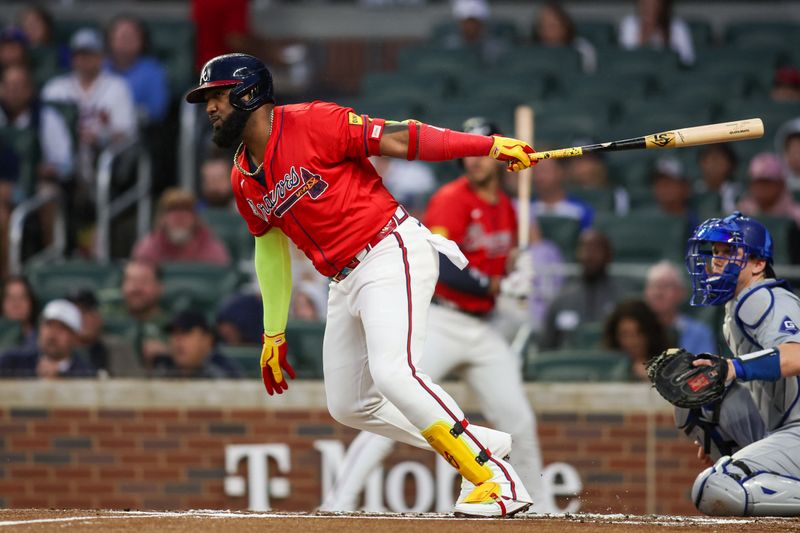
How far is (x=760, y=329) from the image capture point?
5.38 metres

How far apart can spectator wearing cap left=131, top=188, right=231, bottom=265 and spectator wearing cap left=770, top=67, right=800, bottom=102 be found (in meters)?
4.48

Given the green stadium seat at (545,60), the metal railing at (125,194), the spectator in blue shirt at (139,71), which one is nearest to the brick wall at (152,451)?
the metal railing at (125,194)

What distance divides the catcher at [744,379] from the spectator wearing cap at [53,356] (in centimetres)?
380

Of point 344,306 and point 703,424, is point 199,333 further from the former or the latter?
point 703,424

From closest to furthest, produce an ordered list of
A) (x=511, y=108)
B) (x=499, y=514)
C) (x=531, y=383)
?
(x=499, y=514) → (x=531, y=383) → (x=511, y=108)

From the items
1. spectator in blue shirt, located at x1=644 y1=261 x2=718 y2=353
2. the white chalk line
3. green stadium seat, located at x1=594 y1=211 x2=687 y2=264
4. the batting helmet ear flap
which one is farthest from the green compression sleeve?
green stadium seat, located at x1=594 y1=211 x2=687 y2=264

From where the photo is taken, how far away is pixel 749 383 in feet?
18.8

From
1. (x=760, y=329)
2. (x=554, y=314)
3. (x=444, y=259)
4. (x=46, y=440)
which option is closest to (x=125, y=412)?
(x=46, y=440)

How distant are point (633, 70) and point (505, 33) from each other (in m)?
1.46

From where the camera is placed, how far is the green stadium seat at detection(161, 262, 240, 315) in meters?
8.95

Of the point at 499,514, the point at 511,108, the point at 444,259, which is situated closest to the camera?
the point at 499,514

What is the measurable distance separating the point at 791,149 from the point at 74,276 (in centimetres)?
503

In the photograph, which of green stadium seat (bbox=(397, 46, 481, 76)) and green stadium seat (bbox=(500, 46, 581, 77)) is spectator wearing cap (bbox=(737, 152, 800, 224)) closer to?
green stadium seat (bbox=(500, 46, 581, 77))

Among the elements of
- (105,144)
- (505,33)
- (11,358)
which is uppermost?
(505,33)
